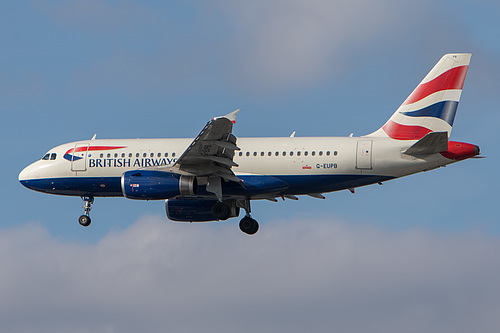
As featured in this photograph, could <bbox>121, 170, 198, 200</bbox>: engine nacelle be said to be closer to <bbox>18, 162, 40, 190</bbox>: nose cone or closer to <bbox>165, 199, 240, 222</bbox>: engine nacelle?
<bbox>165, 199, 240, 222</bbox>: engine nacelle

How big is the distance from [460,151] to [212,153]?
39.1ft

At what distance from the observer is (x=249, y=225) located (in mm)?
58875

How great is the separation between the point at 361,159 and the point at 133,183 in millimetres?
11333

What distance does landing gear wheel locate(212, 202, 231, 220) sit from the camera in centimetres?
5741

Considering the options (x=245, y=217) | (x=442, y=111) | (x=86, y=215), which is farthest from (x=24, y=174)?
(x=442, y=111)

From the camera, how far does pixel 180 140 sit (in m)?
58.1

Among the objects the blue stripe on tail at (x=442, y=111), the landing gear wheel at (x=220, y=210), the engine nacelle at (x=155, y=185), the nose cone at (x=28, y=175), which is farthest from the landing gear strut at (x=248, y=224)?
the nose cone at (x=28, y=175)

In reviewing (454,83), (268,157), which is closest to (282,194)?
Result: (268,157)

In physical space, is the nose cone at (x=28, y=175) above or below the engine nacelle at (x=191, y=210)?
above

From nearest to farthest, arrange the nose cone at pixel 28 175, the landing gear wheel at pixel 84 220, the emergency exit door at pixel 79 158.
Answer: the emergency exit door at pixel 79 158 → the landing gear wheel at pixel 84 220 → the nose cone at pixel 28 175

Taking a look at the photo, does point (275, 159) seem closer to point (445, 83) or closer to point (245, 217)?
point (245, 217)

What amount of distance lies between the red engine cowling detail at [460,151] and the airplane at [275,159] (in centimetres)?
5

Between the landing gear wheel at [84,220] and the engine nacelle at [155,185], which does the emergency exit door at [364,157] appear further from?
the landing gear wheel at [84,220]

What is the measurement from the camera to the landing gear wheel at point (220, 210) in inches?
2260
